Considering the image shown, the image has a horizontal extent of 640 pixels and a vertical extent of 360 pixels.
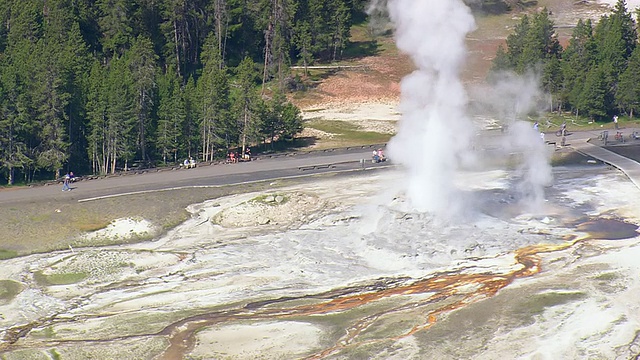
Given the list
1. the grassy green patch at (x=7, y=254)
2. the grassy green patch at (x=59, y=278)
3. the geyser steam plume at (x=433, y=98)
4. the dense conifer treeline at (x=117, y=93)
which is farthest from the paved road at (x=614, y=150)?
the grassy green patch at (x=7, y=254)

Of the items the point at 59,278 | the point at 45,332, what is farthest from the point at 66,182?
the point at 45,332

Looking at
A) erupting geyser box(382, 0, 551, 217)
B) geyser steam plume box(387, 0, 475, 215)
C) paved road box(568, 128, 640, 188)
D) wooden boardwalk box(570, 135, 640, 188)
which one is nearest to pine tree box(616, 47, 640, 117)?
paved road box(568, 128, 640, 188)

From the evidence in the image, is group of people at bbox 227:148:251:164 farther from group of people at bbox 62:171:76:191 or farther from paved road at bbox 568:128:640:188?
paved road at bbox 568:128:640:188

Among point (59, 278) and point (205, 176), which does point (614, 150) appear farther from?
point (59, 278)

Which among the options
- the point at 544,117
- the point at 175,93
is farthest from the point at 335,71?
the point at 175,93

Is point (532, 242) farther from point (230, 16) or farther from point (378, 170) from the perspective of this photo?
point (230, 16)

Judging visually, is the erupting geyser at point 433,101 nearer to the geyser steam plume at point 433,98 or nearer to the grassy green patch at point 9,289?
the geyser steam plume at point 433,98
